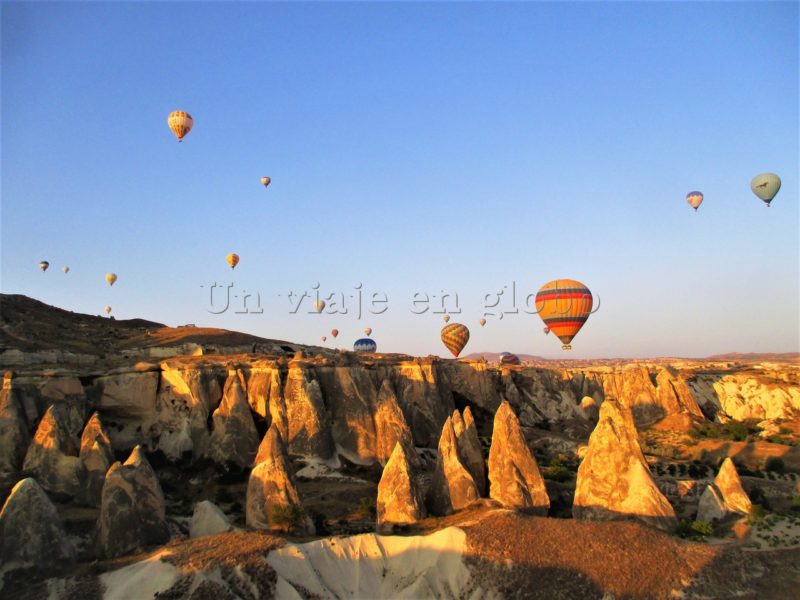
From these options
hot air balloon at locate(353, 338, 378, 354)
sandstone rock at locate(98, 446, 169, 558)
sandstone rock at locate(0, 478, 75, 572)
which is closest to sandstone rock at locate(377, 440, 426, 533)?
sandstone rock at locate(98, 446, 169, 558)

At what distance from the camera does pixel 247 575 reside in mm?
20062

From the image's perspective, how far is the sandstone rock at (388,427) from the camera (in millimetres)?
41562

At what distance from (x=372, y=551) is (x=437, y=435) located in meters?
27.1

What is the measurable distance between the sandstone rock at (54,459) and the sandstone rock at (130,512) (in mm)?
8146

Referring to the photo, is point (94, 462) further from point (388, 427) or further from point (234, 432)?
point (388, 427)

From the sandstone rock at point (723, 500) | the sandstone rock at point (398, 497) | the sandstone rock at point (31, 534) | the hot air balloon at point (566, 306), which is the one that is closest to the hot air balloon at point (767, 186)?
the hot air balloon at point (566, 306)

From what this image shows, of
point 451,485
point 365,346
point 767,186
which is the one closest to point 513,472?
point 451,485

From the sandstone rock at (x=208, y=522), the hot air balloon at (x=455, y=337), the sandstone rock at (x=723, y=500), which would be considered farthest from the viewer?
the hot air balloon at (x=455, y=337)

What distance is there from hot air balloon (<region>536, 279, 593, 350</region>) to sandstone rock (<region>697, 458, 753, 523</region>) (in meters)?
29.9

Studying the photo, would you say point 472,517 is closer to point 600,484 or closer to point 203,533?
point 600,484

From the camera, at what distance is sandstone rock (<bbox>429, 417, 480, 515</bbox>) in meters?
30.6

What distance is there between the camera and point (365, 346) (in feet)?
329

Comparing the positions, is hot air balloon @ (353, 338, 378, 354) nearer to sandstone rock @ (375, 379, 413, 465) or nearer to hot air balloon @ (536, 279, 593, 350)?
hot air balloon @ (536, 279, 593, 350)

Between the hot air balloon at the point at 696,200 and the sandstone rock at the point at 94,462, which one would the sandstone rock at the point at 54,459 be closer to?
the sandstone rock at the point at 94,462
